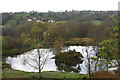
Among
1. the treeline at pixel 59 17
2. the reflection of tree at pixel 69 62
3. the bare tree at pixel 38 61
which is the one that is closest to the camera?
the bare tree at pixel 38 61

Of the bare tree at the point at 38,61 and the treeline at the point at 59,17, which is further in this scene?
the treeline at the point at 59,17

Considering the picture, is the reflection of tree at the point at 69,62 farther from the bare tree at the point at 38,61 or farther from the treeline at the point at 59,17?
the treeline at the point at 59,17

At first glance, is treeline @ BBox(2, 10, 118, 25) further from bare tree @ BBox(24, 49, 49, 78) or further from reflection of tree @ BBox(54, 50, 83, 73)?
reflection of tree @ BBox(54, 50, 83, 73)

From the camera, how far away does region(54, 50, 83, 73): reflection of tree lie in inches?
1075

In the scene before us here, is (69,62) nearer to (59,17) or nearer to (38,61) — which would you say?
(38,61)

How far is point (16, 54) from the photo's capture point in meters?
40.1

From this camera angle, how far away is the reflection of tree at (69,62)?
89.6 feet

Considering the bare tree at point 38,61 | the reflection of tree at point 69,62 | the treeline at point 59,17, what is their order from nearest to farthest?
1. the bare tree at point 38,61
2. the reflection of tree at point 69,62
3. the treeline at point 59,17

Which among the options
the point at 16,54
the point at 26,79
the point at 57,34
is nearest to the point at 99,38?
the point at 57,34

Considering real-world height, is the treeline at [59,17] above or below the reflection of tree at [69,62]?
above

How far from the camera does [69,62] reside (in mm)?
29969

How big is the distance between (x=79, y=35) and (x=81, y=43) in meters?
8.02

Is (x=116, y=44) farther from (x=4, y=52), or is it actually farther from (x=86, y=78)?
(x=4, y=52)

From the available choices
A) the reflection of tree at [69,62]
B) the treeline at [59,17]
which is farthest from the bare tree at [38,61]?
the treeline at [59,17]
